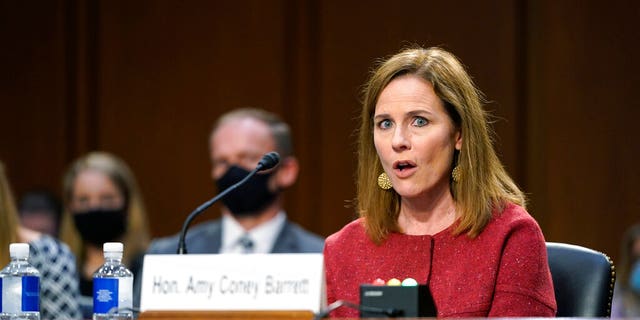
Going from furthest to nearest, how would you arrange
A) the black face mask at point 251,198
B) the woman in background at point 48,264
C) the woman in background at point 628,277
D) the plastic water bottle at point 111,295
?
the woman in background at point 628,277, the black face mask at point 251,198, the woman in background at point 48,264, the plastic water bottle at point 111,295

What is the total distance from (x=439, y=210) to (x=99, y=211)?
2.65m

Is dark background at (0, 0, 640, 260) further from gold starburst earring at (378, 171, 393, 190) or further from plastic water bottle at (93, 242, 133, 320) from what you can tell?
plastic water bottle at (93, 242, 133, 320)

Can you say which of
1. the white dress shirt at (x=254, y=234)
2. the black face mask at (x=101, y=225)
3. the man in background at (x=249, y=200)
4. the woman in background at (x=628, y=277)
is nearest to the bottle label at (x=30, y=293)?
the man in background at (x=249, y=200)

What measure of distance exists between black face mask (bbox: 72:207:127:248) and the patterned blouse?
2.69 ft

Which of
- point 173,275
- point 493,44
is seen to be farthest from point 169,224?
point 173,275

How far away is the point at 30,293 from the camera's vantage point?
2.58 meters

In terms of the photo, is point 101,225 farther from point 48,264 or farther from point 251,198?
point 48,264

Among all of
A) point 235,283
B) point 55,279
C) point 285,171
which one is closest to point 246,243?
point 285,171

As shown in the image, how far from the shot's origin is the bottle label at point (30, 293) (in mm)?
2557

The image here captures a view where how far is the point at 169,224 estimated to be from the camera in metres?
6.36

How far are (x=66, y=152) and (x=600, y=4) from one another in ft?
9.81

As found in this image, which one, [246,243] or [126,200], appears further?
[126,200]

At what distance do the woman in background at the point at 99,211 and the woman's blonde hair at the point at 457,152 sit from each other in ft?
7.63

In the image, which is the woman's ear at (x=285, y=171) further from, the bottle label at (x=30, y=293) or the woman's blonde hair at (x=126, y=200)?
the bottle label at (x=30, y=293)
